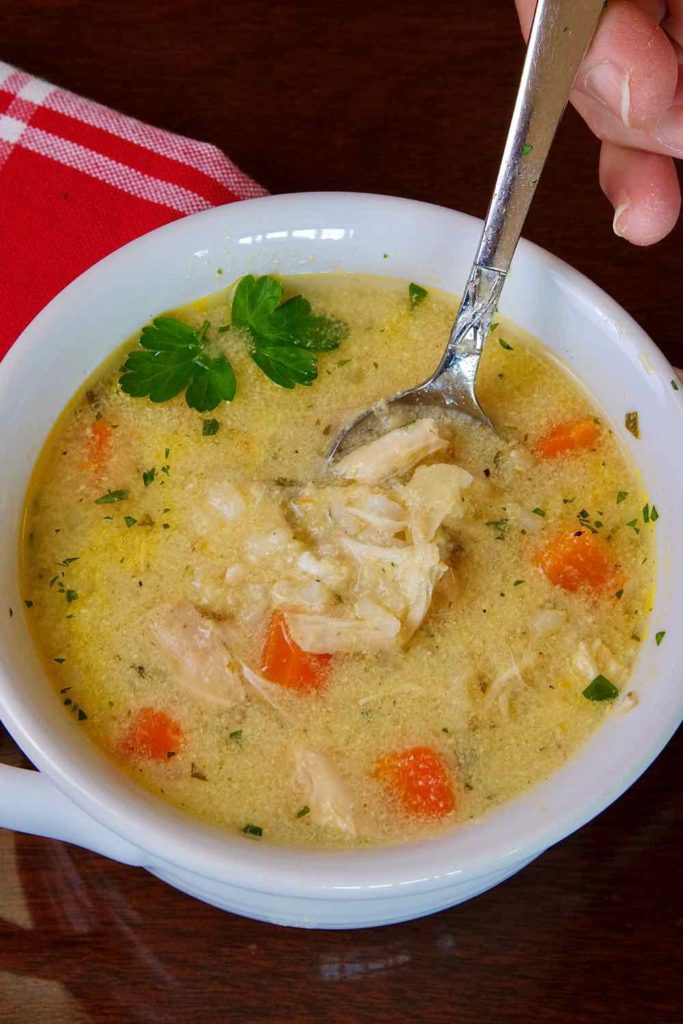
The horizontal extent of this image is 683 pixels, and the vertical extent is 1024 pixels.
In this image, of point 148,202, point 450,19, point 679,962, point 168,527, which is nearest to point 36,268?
point 148,202

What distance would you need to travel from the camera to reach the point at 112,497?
191 cm

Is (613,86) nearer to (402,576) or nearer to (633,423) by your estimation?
(633,423)

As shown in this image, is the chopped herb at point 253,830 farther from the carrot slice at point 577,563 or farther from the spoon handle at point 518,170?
the spoon handle at point 518,170

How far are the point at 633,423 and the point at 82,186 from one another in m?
1.15

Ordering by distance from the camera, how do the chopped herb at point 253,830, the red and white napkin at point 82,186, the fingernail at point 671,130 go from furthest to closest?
1. the red and white napkin at point 82,186
2. the fingernail at point 671,130
3. the chopped herb at point 253,830

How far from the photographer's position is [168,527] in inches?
74.2

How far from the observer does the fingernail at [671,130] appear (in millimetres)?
1959

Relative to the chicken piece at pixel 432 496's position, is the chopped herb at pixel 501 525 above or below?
below

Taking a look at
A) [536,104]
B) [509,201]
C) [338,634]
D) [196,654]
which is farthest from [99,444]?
[536,104]

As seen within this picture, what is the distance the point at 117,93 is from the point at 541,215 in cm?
94

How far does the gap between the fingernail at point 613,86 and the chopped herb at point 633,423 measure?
17.7 inches

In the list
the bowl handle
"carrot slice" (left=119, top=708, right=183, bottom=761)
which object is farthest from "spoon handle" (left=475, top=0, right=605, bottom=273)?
the bowl handle

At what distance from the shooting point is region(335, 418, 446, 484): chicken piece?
188 cm

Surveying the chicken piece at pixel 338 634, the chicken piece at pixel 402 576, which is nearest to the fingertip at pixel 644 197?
the chicken piece at pixel 402 576
